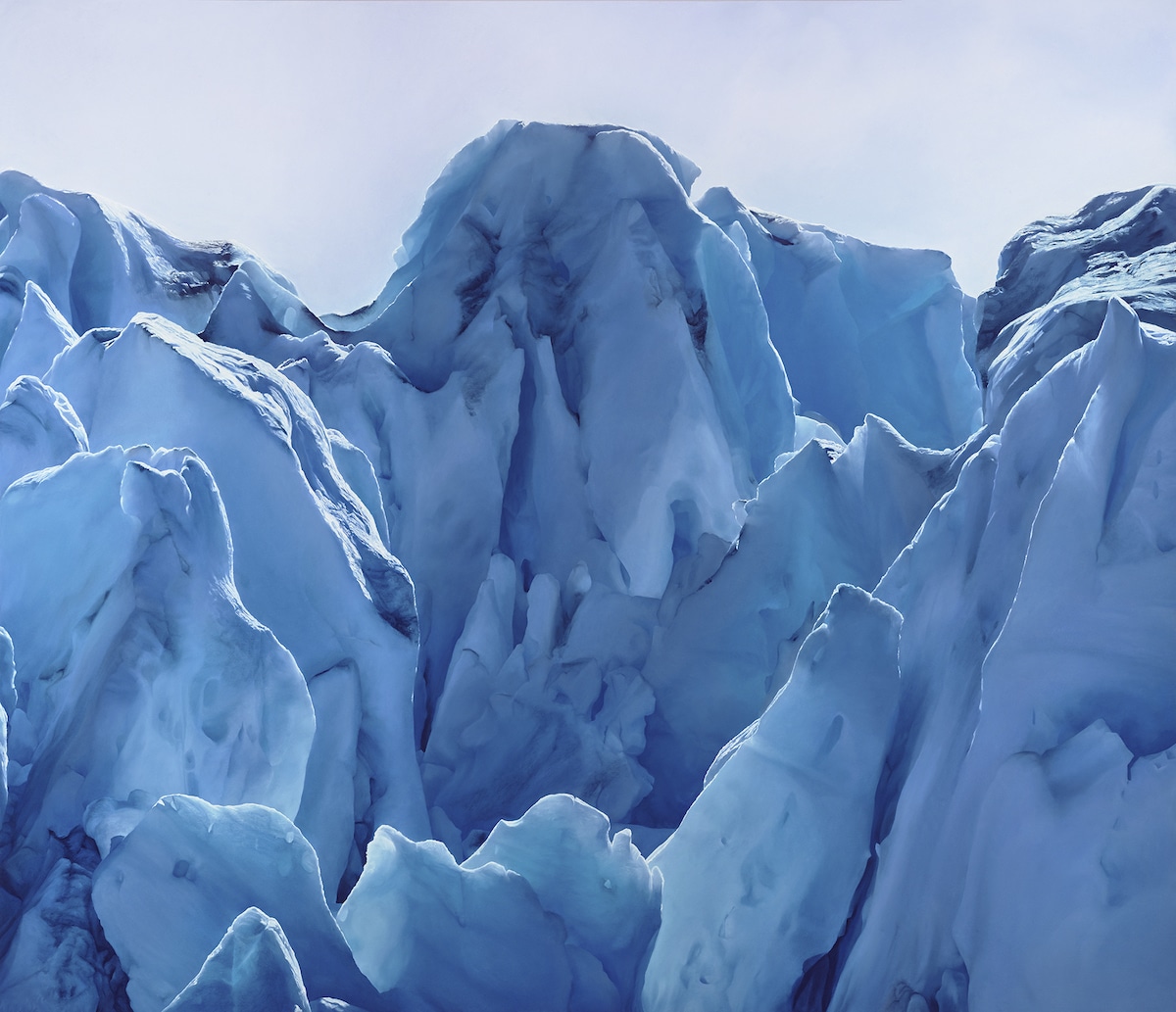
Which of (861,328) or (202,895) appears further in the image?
(861,328)

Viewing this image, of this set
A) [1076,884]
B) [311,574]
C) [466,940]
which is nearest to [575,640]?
[311,574]

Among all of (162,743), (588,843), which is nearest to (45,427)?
(162,743)

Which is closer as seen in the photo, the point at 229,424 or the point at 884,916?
the point at 884,916

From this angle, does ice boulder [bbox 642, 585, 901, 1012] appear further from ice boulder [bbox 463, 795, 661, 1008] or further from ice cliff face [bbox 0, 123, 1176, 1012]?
ice boulder [bbox 463, 795, 661, 1008]

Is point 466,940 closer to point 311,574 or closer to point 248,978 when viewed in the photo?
point 248,978

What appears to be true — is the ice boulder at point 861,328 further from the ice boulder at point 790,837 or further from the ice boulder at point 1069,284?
the ice boulder at point 790,837

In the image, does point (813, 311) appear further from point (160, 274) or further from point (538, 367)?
point (160, 274)

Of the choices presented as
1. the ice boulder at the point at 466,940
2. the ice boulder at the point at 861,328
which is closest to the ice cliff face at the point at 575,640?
the ice boulder at the point at 466,940

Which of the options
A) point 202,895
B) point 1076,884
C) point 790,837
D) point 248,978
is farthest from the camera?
point 790,837

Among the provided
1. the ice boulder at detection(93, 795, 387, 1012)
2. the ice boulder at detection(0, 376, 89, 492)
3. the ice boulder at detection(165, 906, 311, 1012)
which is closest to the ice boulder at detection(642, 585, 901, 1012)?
the ice boulder at detection(93, 795, 387, 1012)
